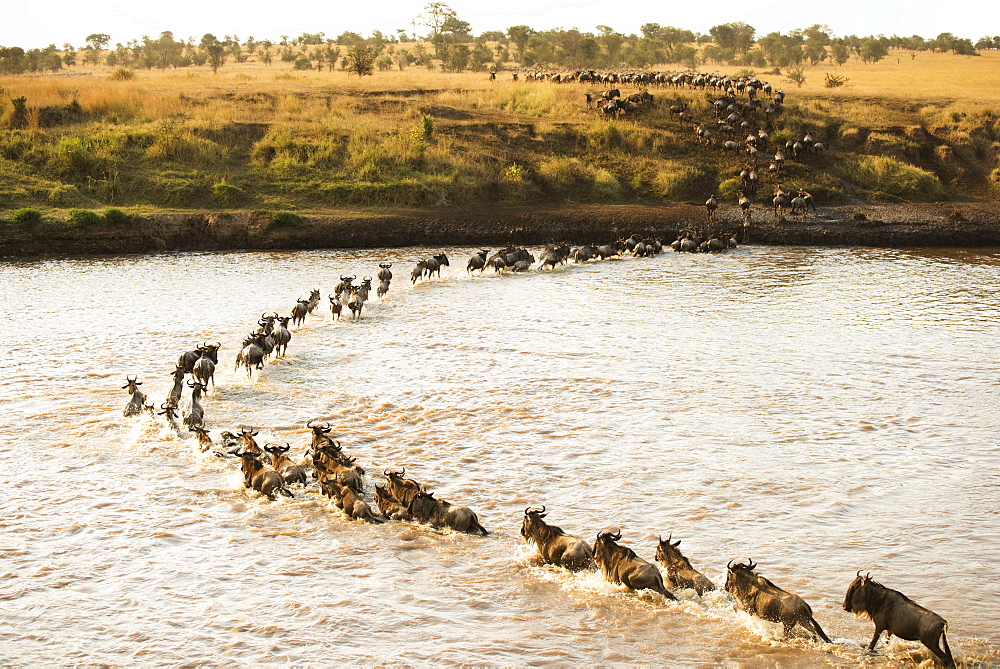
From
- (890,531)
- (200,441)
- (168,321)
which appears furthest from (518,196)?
(890,531)

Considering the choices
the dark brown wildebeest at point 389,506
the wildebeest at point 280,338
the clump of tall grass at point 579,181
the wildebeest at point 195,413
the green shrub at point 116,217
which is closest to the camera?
the dark brown wildebeest at point 389,506

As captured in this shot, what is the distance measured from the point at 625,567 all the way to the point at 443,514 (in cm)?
215

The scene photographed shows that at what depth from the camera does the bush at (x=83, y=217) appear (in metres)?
27.4

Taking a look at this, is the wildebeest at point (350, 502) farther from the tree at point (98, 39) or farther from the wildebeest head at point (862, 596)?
the tree at point (98, 39)

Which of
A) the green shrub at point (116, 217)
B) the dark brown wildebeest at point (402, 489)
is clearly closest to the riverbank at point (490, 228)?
the green shrub at point (116, 217)

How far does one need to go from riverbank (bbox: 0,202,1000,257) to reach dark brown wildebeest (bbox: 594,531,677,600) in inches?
828

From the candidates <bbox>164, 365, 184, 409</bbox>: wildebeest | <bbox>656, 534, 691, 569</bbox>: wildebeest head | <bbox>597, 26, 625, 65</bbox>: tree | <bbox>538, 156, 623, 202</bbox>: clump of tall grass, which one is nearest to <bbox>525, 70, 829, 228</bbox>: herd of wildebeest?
<bbox>538, 156, 623, 202</bbox>: clump of tall grass

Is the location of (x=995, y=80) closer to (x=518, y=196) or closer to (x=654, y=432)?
(x=518, y=196)

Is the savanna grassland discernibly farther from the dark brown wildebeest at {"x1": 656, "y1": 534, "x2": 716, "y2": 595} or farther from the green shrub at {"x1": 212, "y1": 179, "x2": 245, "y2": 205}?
the dark brown wildebeest at {"x1": 656, "y1": 534, "x2": 716, "y2": 595}

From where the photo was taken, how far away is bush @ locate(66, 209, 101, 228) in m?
27.4

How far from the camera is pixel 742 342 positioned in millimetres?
17234

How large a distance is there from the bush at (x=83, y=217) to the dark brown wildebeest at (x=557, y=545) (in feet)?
74.1

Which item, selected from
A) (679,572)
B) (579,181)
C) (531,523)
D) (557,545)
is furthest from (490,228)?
(679,572)

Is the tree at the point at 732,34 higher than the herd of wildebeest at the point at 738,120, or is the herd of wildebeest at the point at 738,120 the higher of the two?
the tree at the point at 732,34
